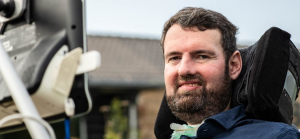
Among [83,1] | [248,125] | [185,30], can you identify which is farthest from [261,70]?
[83,1]

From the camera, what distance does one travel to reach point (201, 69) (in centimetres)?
223

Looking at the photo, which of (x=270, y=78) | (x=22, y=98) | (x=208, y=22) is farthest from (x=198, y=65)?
(x=22, y=98)

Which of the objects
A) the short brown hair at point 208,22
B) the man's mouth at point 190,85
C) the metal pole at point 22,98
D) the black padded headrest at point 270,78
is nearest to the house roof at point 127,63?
the short brown hair at point 208,22

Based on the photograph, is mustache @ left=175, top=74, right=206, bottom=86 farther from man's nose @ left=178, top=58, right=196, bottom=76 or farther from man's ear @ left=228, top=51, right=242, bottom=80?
man's ear @ left=228, top=51, right=242, bottom=80

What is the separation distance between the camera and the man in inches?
87.0

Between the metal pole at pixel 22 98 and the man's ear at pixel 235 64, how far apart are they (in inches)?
50.9

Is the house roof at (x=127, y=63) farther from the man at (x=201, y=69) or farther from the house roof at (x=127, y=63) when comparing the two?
the man at (x=201, y=69)

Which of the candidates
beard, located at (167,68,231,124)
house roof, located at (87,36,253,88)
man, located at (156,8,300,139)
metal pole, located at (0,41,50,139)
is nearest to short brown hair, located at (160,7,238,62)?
man, located at (156,8,300,139)

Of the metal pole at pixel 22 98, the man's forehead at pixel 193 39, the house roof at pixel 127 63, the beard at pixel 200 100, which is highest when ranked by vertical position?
the metal pole at pixel 22 98

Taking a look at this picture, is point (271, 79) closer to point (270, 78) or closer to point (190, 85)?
point (270, 78)

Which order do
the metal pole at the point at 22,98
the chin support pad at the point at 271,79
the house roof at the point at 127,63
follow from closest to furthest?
the metal pole at the point at 22,98 < the chin support pad at the point at 271,79 < the house roof at the point at 127,63

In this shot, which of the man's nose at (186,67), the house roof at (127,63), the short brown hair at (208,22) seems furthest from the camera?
the house roof at (127,63)

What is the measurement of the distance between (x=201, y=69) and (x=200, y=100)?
0.14m

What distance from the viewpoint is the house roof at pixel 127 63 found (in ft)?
36.7
